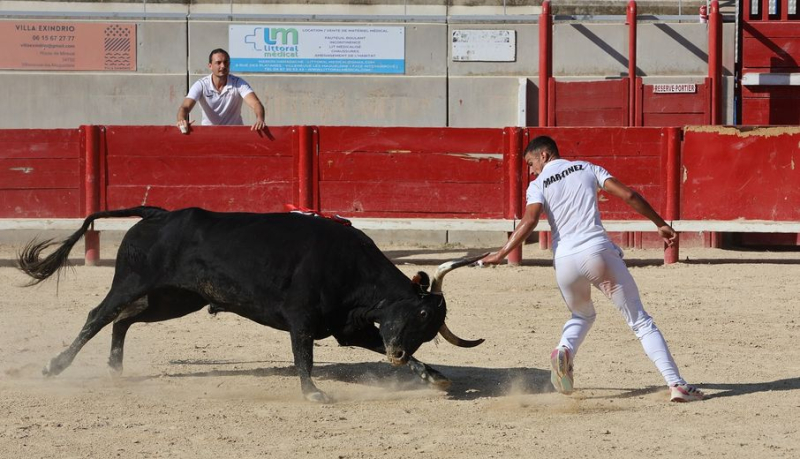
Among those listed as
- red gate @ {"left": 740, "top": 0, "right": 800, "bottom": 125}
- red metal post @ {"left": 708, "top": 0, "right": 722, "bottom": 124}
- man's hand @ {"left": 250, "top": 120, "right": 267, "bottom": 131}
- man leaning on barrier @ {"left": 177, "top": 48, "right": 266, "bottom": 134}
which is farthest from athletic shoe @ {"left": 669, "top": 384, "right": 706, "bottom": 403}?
red gate @ {"left": 740, "top": 0, "right": 800, "bottom": 125}

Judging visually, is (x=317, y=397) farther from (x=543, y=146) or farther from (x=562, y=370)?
(x=543, y=146)

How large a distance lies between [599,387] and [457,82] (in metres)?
7.34

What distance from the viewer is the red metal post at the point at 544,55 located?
487 inches

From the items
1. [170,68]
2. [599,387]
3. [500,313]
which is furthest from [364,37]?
[599,387]

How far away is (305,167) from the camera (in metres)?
11.5

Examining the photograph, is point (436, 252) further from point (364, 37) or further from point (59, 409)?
point (59, 409)

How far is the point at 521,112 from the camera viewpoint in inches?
511

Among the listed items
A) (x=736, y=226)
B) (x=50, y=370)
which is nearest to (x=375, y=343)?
(x=50, y=370)

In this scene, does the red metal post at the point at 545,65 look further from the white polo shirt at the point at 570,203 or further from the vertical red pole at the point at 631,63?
the white polo shirt at the point at 570,203

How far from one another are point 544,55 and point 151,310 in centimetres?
690

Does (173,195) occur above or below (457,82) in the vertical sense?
below

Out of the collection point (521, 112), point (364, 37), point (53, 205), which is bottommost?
point (53, 205)

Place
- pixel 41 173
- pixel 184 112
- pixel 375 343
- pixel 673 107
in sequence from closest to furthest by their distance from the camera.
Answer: pixel 375 343 < pixel 184 112 < pixel 41 173 < pixel 673 107

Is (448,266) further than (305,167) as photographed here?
No
